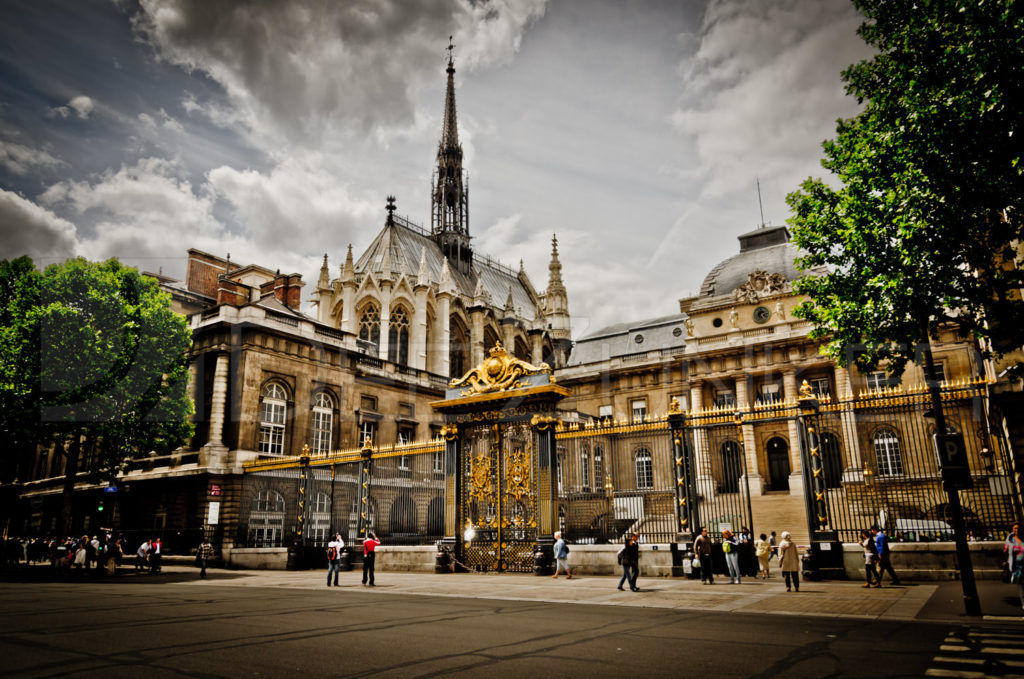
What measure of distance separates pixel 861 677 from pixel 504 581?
34.4 feet

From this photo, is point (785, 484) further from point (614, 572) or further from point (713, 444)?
point (614, 572)

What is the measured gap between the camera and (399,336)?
1821 inches

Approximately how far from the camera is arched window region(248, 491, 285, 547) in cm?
2528

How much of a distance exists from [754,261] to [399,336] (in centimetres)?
2413

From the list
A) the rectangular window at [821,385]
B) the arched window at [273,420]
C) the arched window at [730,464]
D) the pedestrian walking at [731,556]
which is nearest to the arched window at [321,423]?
the arched window at [273,420]

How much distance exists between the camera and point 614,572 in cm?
1581

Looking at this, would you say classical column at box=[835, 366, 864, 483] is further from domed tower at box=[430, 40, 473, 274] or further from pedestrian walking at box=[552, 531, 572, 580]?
domed tower at box=[430, 40, 473, 274]

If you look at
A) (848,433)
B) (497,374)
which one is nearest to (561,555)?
(497,374)

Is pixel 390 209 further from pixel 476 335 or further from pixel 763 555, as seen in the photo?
pixel 763 555

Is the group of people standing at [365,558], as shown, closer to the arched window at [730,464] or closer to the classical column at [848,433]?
the arched window at [730,464]

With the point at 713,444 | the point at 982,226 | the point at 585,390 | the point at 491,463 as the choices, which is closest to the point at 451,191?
the point at 585,390

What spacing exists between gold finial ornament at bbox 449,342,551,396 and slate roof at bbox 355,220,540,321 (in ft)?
100

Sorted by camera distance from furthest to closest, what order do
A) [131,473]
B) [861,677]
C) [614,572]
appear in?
[131,473] < [614,572] < [861,677]

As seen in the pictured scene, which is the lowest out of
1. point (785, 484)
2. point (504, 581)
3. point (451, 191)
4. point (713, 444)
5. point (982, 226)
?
point (504, 581)
